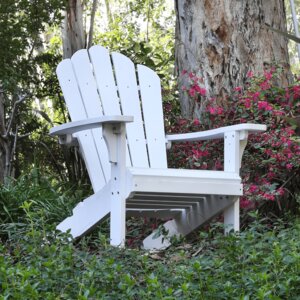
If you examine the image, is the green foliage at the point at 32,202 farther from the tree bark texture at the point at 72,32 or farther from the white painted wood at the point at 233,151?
the tree bark texture at the point at 72,32

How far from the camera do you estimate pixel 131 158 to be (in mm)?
4125

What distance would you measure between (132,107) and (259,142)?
0.80m

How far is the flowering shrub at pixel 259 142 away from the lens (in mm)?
4219

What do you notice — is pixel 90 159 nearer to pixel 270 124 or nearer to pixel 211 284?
pixel 270 124

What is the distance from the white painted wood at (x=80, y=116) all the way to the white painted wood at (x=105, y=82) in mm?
131

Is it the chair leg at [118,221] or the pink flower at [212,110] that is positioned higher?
the pink flower at [212,110]

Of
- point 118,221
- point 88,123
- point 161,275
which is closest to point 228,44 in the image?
point 88,123

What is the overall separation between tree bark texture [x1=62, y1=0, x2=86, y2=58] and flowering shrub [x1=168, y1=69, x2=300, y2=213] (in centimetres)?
216

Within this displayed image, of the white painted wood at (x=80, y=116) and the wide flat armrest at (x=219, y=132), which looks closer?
the wide flat armrest at (x=219, y=132)

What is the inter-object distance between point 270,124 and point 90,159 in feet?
3.77

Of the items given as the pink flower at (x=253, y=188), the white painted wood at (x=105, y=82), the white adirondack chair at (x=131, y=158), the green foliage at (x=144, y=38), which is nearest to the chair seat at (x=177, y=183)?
the white adirondack chair at (x=131, y=158)

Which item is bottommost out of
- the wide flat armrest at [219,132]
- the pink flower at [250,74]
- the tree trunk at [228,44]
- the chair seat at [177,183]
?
the chair seat at [177,183]

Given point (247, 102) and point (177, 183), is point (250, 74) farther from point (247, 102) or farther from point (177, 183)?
point (177, 183)

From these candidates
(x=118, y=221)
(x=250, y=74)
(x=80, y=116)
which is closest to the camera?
(x=118, y=221)
